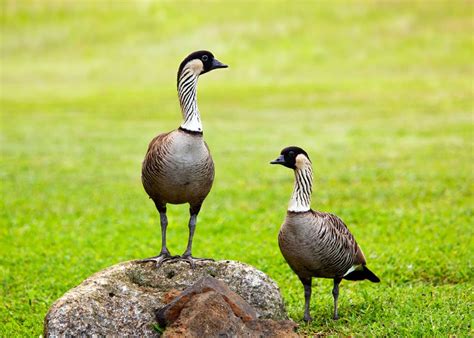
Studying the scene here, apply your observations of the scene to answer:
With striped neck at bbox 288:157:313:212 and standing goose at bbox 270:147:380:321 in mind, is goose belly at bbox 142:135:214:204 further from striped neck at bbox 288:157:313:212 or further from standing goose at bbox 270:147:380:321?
striped neck at bbox 288:157:313:212

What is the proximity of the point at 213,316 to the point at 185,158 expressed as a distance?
1.79 m

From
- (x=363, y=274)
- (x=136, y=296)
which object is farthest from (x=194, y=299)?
(x=363, y=274)

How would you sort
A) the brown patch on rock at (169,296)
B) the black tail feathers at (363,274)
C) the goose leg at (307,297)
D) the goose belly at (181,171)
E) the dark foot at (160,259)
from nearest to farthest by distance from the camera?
the brown patch on rock at (169,296) < the goose belly at (181,171) < the dark foot at (160,259) < the goose leg at (307,297) < the black tail feathers at (363,274)

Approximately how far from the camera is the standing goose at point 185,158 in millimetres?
8430

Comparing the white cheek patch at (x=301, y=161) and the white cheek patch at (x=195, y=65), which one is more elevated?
the white cheek patch at (x=195, y=65)

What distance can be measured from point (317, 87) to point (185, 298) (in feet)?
132

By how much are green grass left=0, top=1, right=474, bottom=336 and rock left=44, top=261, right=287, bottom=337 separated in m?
0.94

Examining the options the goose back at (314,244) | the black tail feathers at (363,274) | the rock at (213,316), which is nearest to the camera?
the rock at (213,316)

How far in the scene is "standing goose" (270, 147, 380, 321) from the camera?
8523 mm

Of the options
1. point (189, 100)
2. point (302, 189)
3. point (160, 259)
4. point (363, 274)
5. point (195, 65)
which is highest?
point (195, 65)

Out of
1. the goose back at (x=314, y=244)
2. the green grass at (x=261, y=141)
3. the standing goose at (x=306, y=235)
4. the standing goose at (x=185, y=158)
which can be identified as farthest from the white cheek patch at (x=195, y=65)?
the green grass at (x=261, y=141)

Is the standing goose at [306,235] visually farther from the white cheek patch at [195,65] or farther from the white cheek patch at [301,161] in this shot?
the white cheek patch at [195,65]

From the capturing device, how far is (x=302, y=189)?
8648 mm

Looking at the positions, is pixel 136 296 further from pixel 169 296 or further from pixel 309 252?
pixel 309 252
